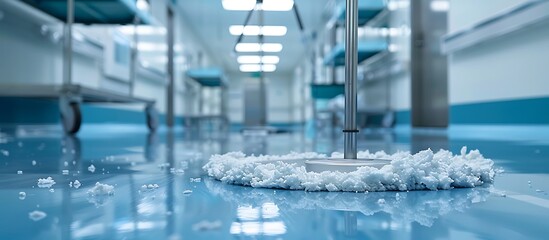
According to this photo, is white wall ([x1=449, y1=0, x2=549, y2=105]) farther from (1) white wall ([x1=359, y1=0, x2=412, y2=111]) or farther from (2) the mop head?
(2) the mop head

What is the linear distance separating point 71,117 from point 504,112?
224 centimetres

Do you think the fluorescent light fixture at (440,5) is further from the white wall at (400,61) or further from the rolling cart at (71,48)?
Result: the rolling cart at (71,48)

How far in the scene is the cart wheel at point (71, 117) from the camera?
2.27 m

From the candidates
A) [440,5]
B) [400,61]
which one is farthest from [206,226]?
[400,61]

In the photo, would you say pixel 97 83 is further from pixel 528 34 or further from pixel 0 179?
pixel 0 179

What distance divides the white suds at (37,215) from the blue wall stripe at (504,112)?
7.59ft

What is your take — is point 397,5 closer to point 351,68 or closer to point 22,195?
point 351,68

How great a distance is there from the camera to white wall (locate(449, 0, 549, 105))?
2279 millimetres

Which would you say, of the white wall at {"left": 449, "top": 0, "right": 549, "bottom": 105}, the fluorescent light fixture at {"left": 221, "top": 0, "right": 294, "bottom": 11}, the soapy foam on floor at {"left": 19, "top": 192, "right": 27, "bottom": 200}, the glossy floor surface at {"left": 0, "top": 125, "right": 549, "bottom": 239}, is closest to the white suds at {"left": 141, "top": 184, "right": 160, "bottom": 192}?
the glossy floor surface at {"left": 0, "top": 125, "right": 549, "bottom": 239}

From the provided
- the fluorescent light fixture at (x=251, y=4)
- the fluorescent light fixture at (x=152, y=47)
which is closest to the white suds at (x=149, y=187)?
the fluorescent light fixture at (x=251, y=4)

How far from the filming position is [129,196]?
56 cm

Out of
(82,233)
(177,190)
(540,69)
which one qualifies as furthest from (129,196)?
(540,69)

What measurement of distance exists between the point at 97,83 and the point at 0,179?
11.3ft

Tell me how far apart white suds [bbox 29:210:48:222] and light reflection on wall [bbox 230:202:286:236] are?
167mm
